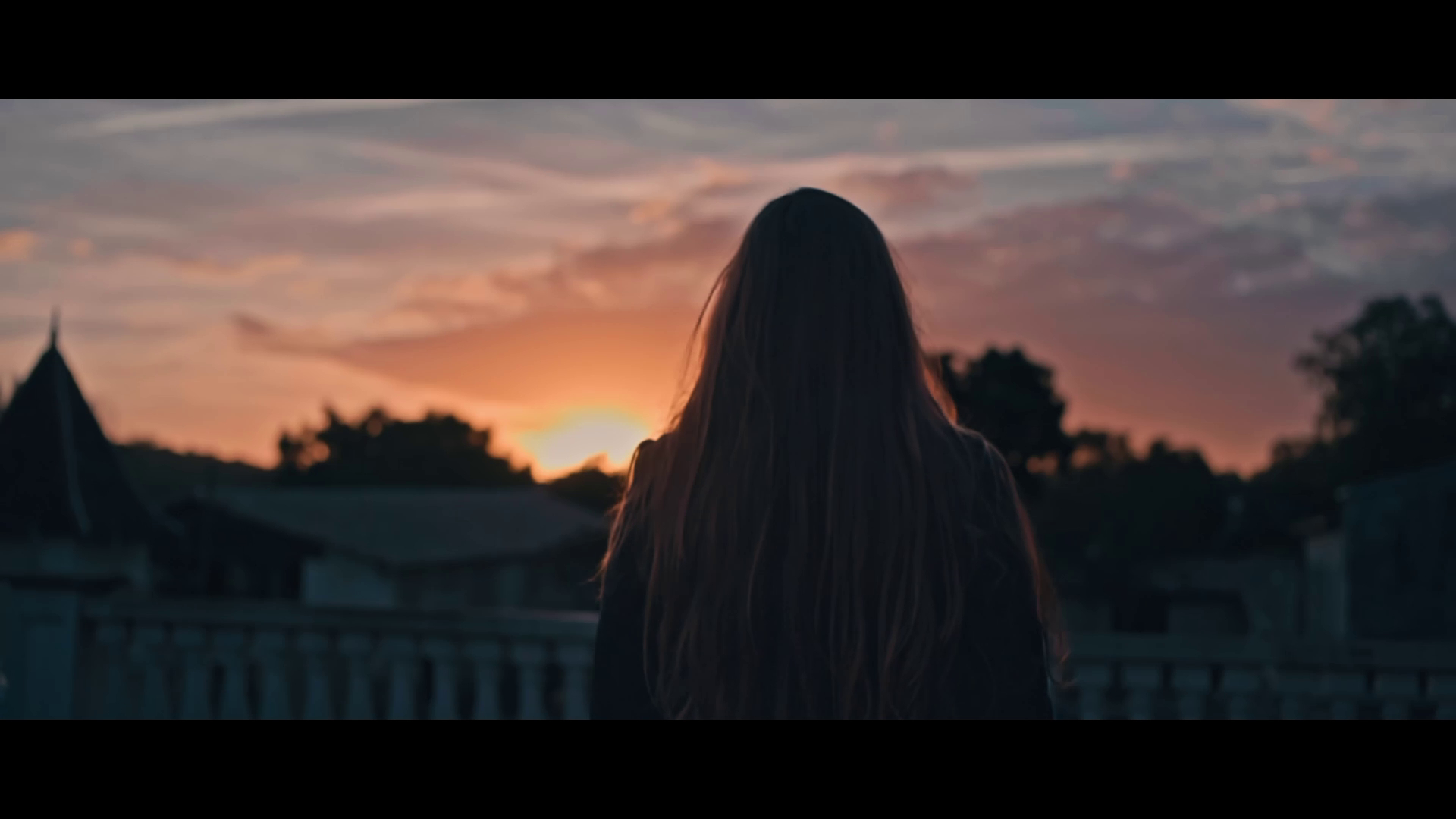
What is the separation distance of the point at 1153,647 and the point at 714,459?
3337 millimetres

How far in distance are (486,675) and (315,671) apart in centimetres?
68

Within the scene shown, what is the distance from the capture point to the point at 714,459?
204 centimetres

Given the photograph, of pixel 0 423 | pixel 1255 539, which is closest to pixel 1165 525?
pixel 1255 539

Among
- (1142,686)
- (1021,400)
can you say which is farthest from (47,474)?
(1021,400)

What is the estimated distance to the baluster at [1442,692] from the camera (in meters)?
4.63

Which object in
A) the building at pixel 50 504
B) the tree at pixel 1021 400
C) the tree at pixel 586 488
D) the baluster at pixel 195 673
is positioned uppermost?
the tree at pixel 1021 400

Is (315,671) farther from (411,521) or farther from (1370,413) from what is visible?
(1370,413)

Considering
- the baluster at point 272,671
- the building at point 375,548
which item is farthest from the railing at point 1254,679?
the building at point 375,548

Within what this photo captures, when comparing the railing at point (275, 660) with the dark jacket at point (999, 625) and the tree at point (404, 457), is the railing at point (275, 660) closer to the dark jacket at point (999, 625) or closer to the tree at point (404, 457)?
the dark jacket at point (999, 625)

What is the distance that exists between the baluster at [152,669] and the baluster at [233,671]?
213 millimetres

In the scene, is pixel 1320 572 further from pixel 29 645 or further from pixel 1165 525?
pixel 29 645

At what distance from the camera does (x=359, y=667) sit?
5.23 m

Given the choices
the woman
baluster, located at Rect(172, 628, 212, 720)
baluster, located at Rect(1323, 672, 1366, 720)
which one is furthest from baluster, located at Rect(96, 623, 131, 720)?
baluster, located at Rect(1323, 672, 1366, 720)

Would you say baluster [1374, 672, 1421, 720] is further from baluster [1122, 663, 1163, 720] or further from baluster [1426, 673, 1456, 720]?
baluster [1122, 663, 1163, 720]
